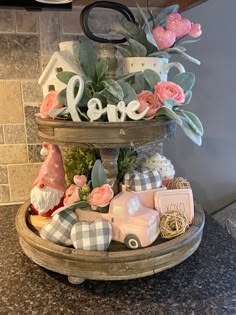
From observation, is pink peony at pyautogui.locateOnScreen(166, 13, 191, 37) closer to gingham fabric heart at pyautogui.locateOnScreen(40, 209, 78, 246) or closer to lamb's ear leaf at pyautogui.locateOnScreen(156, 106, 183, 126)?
lamb's ear leaf at pyautogui.locateOnScreen(156, 106, 183, 126)

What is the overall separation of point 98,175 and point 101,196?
0.14ft

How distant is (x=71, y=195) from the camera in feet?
2.21

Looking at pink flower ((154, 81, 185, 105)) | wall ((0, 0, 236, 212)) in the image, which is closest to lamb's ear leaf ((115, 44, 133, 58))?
pink flower ((154, 81, 185, 105))

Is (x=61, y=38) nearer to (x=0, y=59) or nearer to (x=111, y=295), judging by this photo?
(x=0, y=59)

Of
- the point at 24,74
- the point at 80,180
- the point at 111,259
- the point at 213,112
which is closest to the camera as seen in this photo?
the point at 111,259

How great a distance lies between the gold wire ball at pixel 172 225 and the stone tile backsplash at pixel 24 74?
1.63 ft

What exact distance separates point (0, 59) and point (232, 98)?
2.64 feet

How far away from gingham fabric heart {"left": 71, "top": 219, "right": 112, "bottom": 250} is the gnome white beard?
4.9 inches

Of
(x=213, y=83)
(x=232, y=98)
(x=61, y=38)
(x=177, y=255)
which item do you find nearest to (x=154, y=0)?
(x=61, y=38)

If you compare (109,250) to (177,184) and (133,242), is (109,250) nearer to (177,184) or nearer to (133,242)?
(133,242)

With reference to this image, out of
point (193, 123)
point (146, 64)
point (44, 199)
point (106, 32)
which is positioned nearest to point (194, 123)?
point (193, 123)

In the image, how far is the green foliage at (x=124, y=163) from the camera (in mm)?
715

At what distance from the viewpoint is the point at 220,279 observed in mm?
621

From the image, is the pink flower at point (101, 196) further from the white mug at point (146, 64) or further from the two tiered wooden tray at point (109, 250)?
the white mug at point (146, 64)
